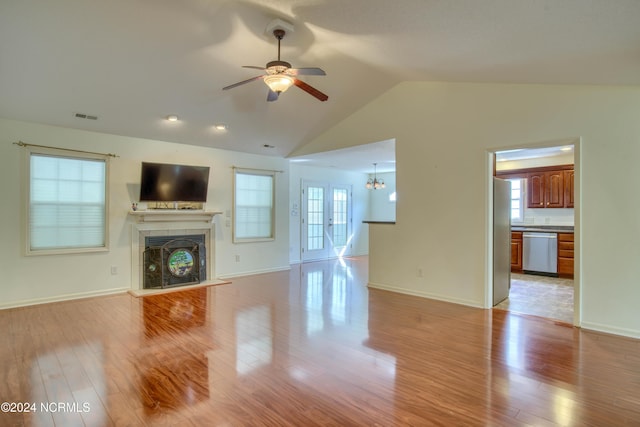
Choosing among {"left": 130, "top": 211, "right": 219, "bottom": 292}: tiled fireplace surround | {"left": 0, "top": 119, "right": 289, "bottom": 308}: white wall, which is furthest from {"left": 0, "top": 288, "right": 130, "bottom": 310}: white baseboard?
{"left": 130, "top": 211, "right": 219, "bottom": 292}: tiled fireplace surround

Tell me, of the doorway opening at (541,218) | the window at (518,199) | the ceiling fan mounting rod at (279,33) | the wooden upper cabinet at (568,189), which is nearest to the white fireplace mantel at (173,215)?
the ceiling fan mounting rod at (279,33)

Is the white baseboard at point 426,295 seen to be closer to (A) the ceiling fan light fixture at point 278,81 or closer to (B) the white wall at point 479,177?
(B) the white wall at point 479,177

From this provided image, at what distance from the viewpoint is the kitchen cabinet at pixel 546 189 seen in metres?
6.82

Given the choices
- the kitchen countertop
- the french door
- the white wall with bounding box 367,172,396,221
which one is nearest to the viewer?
the kitchen countertop

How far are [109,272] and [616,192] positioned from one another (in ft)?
21.7

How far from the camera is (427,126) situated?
497 centimetres

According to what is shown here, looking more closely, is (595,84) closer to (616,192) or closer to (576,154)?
(576,154)

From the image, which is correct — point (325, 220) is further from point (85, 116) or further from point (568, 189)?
point (85, 116)

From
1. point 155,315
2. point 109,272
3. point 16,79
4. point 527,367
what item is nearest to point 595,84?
point 527,367

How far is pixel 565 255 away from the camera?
634 cm

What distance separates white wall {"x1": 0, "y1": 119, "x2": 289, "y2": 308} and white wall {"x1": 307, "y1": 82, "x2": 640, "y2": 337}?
230cm

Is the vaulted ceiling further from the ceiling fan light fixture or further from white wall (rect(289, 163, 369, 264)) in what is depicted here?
white wall (rect(289, 163, 369, 264))

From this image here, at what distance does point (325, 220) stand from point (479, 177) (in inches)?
201

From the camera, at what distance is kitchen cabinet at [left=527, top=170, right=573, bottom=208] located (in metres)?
6.82
